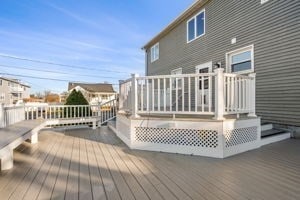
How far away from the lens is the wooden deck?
2.46 metres

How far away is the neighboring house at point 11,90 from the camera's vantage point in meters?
34.7

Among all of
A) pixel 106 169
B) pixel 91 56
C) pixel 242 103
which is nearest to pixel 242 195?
pixel 106 169

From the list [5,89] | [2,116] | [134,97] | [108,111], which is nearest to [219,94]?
[134,97]

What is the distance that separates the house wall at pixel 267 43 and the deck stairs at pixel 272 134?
9.6 inches

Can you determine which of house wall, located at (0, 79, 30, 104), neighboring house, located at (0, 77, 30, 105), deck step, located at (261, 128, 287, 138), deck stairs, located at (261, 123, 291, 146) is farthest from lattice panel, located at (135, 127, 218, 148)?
neighboring house, located at (0, 77, 30, 105)

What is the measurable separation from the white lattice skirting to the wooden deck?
22 centimetres

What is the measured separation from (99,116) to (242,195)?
276 inches

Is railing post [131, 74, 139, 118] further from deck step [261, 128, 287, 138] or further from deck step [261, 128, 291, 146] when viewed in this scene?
deck step [261, 128, 287, 138]

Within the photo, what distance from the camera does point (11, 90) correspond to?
39.2m

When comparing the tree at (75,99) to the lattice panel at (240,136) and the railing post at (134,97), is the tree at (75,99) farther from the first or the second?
the lattice panel at (240,136)

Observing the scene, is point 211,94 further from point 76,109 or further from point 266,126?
point 76,109

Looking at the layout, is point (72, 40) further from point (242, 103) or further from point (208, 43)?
point (242, 103)

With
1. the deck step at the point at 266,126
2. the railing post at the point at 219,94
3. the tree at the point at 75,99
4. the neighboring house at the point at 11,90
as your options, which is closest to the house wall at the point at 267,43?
the deck step at the point at 266,126

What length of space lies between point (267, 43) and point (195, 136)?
3.77m
